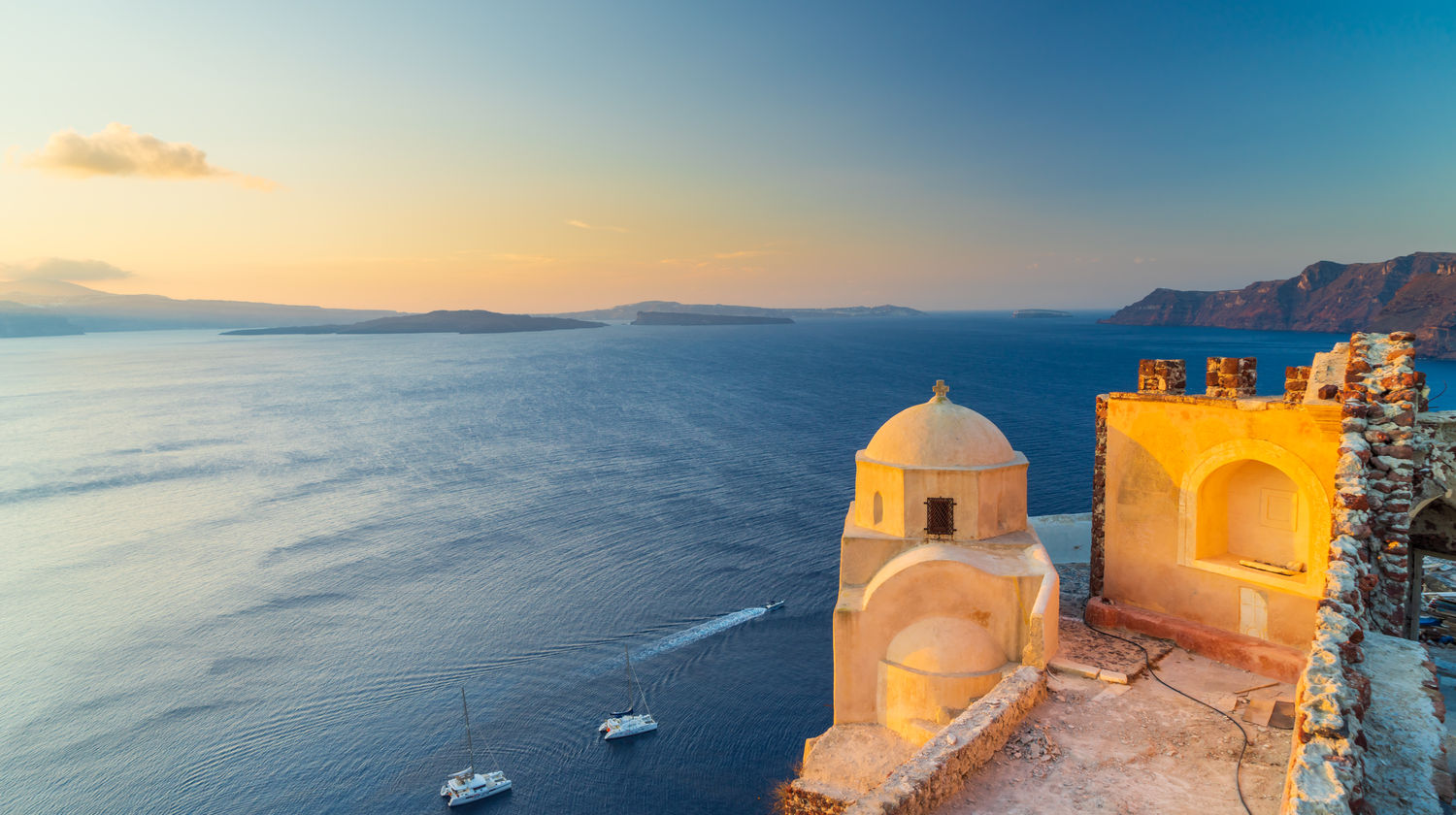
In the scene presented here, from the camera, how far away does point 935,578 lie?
1328cm

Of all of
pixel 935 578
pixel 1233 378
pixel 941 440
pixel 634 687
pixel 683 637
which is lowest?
pixel 634 687

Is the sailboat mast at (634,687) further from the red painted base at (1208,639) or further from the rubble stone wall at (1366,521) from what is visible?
the rubble stone wall at (1366,521)

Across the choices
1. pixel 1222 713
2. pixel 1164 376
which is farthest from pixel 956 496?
pixel 1222 713

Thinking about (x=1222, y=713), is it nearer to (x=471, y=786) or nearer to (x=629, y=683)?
(x=471, y=786)

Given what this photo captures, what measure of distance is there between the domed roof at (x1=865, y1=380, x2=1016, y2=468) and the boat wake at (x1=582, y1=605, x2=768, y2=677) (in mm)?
16490

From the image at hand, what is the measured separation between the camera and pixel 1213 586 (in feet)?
41.9

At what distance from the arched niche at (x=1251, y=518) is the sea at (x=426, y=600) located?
13458mm

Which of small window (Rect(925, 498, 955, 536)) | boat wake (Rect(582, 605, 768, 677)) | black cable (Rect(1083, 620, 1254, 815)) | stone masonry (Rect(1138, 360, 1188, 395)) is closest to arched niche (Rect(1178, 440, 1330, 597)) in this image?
stone masonry (Rect(1138, 360, 1188, 395))

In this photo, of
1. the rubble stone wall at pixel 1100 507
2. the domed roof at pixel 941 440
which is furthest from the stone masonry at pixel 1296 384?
the domed roof at pixel 941 440

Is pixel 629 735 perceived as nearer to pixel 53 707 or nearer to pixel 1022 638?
pixel 1022 638

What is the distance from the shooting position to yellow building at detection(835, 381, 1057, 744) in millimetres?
12906

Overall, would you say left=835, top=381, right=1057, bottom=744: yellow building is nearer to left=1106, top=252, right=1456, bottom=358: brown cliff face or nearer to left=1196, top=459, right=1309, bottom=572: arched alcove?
left=1196, top=459, right=1309, bottom=572: arched alcove

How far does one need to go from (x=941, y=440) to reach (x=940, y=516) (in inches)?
58.1

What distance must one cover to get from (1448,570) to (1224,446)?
57.7 feet
